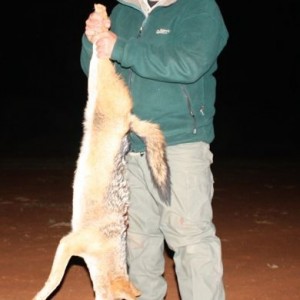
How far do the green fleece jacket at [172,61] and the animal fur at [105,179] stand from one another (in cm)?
16

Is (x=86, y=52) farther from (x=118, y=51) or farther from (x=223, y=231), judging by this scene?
(x=223, y=231)

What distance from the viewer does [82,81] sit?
3525 centimetres

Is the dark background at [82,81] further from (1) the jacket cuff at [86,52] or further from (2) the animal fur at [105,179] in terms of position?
(2) the animal fur at [105,179]

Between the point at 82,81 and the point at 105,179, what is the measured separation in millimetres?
31931

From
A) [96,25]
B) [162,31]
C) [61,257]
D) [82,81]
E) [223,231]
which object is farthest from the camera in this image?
[82,81]

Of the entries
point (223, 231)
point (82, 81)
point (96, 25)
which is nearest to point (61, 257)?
point (96, 25)

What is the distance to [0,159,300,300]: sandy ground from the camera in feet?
19.2

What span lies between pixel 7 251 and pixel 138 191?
10.0 feet

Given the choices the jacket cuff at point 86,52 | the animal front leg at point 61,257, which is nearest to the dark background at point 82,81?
the jacket cuff at point 86,52

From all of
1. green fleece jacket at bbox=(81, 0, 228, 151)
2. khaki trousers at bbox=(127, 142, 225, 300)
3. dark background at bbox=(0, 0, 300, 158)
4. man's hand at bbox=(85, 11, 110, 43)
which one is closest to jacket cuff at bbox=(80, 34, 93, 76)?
green fleece jacket at bbox=(81, 0, 228, 151)

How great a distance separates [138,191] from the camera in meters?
4.27

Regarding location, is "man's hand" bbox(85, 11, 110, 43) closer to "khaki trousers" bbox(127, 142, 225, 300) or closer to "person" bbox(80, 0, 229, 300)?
"person" bbox(80, 0, 229, 300)

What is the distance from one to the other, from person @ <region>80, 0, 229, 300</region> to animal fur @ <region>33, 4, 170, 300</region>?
151 millimetres

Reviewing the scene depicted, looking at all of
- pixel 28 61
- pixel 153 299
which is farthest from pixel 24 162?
pixel 28 61
